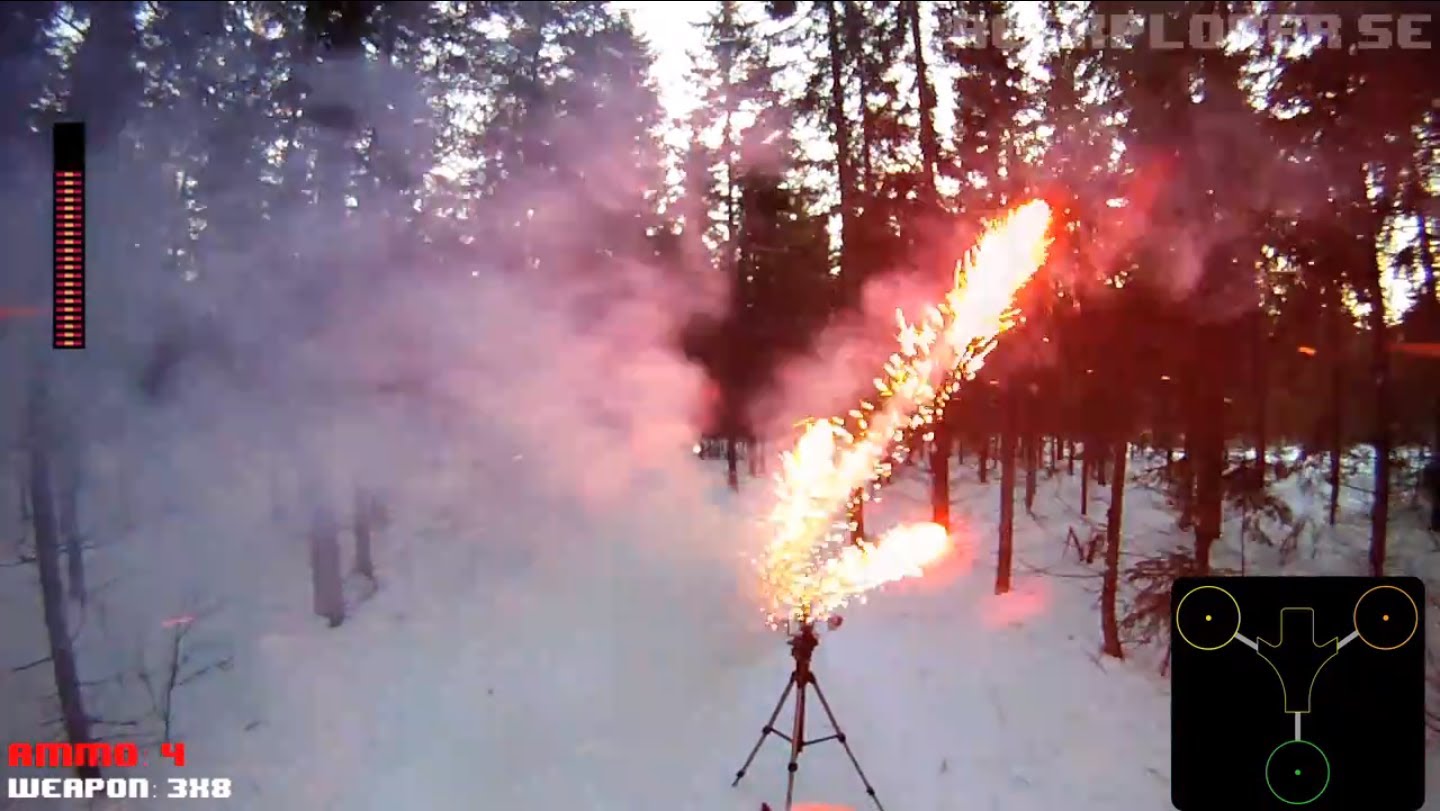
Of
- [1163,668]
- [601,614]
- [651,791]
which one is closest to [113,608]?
[601,614]

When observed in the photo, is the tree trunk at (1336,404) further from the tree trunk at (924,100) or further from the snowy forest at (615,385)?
the tree trunk at (924,100)

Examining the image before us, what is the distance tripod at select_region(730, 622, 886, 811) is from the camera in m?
4.07

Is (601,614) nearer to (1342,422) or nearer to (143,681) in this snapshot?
(143,681)

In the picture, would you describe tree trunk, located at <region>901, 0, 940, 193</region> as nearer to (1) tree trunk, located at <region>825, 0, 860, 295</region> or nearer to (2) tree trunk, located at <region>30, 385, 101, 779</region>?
(1) tree trunk, located at <region>825, 0, 860, 295</region>

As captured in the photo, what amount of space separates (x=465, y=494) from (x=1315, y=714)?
245 inches

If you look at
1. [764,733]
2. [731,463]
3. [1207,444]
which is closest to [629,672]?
[764,733]

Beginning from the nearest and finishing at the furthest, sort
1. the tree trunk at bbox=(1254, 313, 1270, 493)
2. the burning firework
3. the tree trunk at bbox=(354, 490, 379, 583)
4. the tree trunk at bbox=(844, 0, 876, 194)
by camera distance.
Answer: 1. the tree trunk at bbox=(1254, 313, 1270, 493)
2. the burning firework
3. the tree trunk at bbox=(844, 0, 876, 194)
4. the tree trunk at bbox=(354, 490, 379, 583)

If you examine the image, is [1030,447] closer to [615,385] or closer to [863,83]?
[863,83]

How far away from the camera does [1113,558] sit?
17.9 feet

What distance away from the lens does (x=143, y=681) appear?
495 cm

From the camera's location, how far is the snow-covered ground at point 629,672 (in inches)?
166

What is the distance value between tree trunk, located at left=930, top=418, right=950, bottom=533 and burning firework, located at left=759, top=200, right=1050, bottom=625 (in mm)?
859

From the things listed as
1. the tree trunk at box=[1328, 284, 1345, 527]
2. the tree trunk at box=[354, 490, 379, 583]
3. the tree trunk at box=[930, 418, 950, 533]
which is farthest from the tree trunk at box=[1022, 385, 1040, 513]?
the tree trunk at box=[354, 490, 379, 583]

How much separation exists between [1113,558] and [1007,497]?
1188mm
